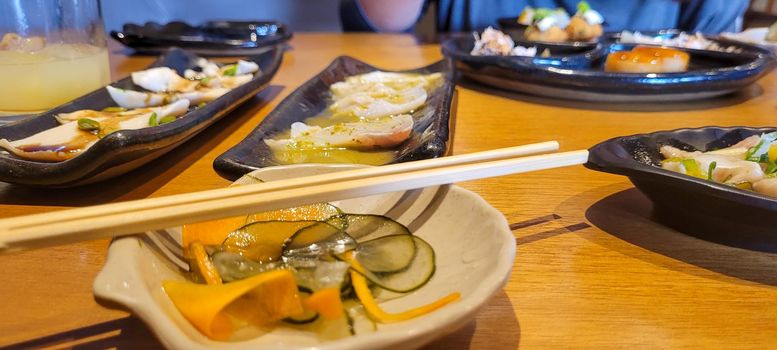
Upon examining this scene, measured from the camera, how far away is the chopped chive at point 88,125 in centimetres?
117

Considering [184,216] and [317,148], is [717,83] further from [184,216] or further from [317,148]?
[184,216]

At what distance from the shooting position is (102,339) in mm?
642

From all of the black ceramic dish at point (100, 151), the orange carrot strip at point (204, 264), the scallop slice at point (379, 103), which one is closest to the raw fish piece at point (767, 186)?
the orange carrot strip at point (204, 264)

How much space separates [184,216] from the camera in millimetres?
626

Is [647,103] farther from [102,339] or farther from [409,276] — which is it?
[102,339]

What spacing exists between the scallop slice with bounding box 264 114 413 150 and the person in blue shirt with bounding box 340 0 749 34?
220cm

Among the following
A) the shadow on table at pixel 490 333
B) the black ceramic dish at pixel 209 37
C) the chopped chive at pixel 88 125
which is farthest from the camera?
the black ceramic dish at pixel 209 37

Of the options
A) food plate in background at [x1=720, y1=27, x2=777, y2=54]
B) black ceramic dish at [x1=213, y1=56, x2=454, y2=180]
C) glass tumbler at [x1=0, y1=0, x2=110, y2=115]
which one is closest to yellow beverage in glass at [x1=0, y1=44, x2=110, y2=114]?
glass tumbler at [x1=0, y1=0, x2=110, y2=115]

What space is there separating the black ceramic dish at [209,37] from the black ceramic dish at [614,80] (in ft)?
3.69

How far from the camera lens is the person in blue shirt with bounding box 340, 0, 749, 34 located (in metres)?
3.35

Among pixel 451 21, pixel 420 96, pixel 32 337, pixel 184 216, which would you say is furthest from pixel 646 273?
pixel 451 21

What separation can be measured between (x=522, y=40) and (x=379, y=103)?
3.67 ft

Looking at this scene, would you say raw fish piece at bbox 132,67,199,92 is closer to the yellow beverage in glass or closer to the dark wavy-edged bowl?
the yellow beverage in glass

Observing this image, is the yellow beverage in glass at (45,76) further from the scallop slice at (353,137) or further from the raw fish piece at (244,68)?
the scallop slice at (353,137)
